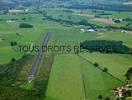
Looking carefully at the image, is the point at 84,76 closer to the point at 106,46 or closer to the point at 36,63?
the point at 36,63

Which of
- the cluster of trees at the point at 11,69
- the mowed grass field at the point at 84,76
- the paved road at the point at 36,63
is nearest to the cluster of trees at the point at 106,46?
the mowed grass field at the point at 84,76

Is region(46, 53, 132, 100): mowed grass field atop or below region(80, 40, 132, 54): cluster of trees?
atop

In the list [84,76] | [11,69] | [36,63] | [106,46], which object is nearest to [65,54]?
[36,63]

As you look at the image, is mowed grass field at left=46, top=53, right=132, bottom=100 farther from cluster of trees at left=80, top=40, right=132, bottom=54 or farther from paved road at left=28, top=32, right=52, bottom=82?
cluster of trees at left=80, top=40, right=132, bottom=54

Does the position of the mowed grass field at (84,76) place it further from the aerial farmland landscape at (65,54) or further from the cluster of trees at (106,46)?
the cluster of trees at (106,46)

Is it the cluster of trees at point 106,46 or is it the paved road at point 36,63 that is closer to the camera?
the paved road at point 36,63

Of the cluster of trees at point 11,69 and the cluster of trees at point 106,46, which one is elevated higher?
the cluster of trees at point 11,69

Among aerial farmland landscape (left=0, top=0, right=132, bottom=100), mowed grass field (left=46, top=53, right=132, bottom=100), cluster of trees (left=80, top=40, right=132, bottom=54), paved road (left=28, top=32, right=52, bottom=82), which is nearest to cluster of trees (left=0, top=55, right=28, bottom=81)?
Answer: aerial farmland landscape (left=0, top=0, right=132, bottom=100)

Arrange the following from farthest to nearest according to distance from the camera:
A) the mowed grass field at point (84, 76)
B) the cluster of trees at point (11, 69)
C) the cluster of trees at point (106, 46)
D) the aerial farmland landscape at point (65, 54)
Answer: the cluster of trees at point (106, 46)
the cluster of trees at point (11, 69)
the aerial farmland landscape at point (65, 54)
the mowed grass field at point (84, 76)
